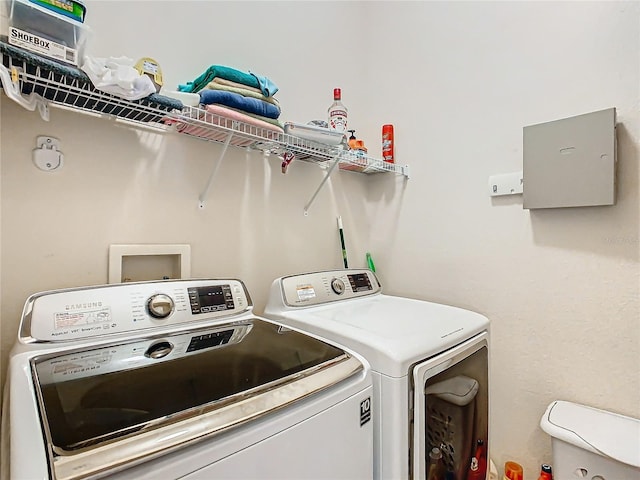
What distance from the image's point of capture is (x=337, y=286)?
156 cm

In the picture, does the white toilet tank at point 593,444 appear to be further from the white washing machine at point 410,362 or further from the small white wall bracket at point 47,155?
the small white wall bracket at point 47,155

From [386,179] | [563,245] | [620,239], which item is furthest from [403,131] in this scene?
[620,239]

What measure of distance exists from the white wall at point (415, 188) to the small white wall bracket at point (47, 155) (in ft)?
0.08

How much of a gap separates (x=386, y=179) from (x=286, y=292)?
1048 mm

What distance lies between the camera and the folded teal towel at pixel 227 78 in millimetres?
1211

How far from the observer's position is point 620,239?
1.27 meters

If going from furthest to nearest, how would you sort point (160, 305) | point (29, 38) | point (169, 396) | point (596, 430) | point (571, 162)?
1. point (571, 162)
2. point (596, 430)
3. point (160, 305)
4. point (29, 38)
5. point (169, 396)

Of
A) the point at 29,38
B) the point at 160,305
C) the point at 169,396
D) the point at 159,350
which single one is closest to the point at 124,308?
the point at 160,305

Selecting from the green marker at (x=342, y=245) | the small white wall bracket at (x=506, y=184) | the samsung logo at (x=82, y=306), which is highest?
the small white wall bracket at (x=506, y=184)

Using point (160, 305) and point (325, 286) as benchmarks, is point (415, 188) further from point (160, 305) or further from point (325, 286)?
point (160, 305)

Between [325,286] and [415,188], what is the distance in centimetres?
82

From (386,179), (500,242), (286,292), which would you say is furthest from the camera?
(386,179)

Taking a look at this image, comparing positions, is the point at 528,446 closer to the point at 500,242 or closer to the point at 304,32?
the point at 500,242

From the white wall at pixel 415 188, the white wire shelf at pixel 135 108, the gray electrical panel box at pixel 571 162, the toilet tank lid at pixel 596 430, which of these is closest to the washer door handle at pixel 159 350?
the white wall at pixel 415 188
